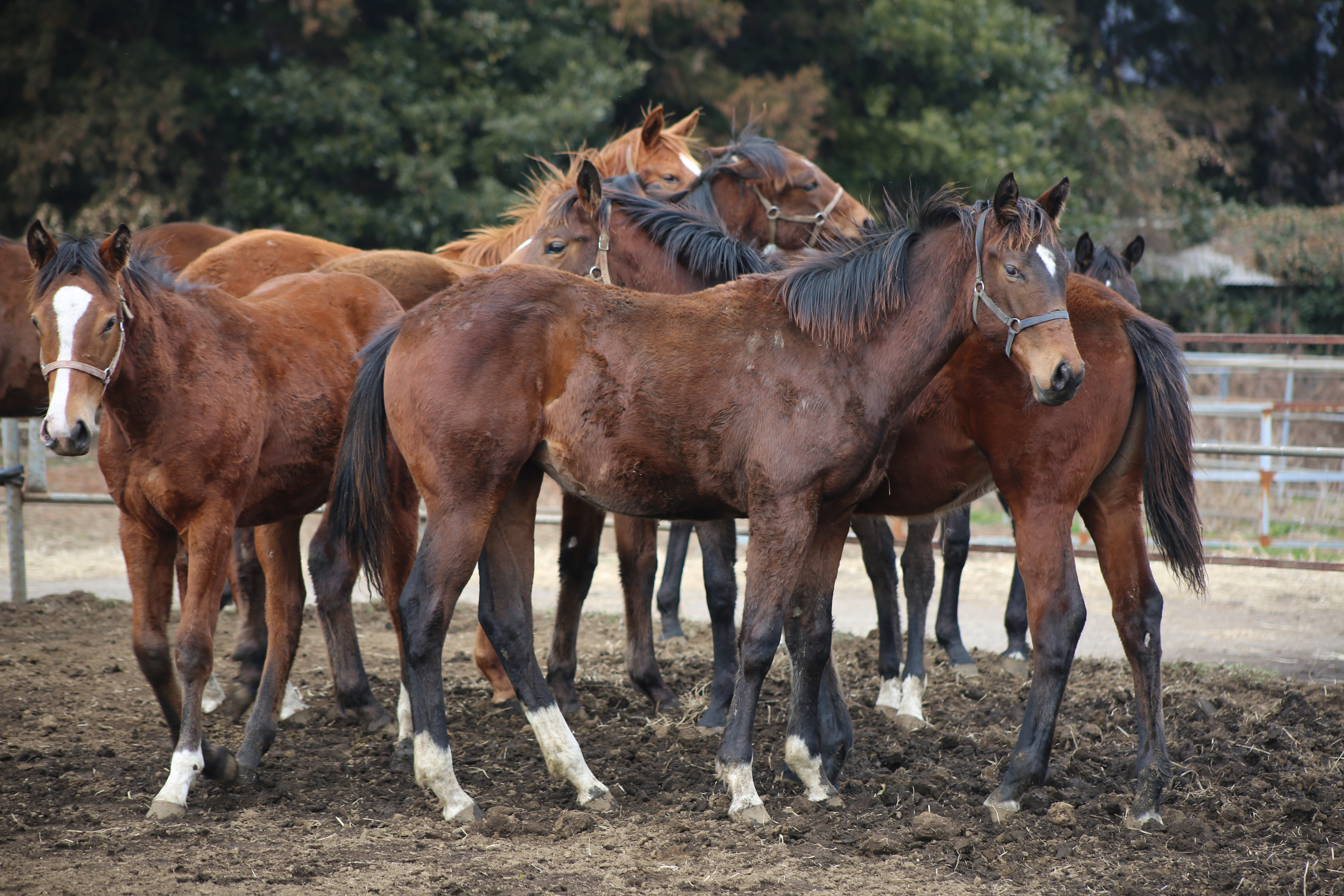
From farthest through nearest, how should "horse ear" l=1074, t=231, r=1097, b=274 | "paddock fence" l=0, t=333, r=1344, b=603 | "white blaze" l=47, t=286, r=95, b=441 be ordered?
"paddock fence" l=0, t=333, r=1344, b=603
"horse ear" l=1074, t=231, r=1097, b=274
"white blaze" l=47, t=286, r=95, b=441

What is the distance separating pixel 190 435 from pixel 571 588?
6.25 feet

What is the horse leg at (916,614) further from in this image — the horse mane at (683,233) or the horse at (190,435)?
the horse at (190,435)

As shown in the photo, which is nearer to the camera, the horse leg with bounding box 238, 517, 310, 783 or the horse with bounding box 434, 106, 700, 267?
the horse leg with bounding box 238, 517, 310, 783

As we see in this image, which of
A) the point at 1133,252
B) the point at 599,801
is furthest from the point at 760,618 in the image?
the point at 1133,252

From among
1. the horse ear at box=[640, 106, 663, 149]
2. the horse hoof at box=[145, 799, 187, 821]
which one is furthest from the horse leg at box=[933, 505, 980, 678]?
the horse hoof at box=[145, 799, 187, 821]

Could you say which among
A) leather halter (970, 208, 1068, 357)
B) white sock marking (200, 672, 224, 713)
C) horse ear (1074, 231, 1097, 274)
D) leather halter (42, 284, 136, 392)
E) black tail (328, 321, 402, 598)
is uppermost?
horse ear (1074, 231, 1097, 274)

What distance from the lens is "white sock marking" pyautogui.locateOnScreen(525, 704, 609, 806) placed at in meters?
3.92

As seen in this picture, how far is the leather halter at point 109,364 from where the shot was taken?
3621mm

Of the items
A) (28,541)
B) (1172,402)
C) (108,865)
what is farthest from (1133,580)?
(28,541)

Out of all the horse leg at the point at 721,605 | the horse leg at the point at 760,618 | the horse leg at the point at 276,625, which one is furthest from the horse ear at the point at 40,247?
the horse leg at the point at 721,605

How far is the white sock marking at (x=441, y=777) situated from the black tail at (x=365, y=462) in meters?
0.73

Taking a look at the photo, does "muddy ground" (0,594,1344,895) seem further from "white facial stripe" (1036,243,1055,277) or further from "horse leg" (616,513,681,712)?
"white facial stripe" (1036,243,1055,277)

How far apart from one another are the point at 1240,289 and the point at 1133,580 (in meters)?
17.4

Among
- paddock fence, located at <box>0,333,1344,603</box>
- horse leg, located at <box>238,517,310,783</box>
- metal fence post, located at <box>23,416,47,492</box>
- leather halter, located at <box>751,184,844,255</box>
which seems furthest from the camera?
metal fence post, located at <box>23,416,47,492</box>
